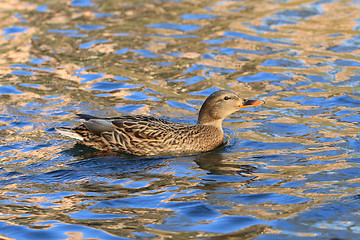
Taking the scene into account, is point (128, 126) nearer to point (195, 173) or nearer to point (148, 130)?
point (148, 130)

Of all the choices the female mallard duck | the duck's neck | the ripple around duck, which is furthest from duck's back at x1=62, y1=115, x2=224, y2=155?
the ripple around duck

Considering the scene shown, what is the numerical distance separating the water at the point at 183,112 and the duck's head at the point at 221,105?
516 mm

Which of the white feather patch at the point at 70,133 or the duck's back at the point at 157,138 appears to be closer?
the duck's back at the point at 157,138

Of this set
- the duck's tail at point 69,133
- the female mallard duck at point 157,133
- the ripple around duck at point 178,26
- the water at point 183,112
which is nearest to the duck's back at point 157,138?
the female mallard duck at point 157,133

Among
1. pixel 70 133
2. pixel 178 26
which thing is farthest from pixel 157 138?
pixel 178 26

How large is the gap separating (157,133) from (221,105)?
121 centimetres

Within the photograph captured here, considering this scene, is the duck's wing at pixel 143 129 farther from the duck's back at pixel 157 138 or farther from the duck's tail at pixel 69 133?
the duck's tail at pixel 69 133

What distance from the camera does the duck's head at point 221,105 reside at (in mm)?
9914

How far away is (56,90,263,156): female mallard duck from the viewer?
954 centimetres

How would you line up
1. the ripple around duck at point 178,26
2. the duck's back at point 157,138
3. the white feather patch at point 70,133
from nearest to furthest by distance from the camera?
the duck's back at point 157,138 → the white feather patch at point 70,133 → the ripple around duck at point 178,26

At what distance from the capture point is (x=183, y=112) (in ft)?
38.0

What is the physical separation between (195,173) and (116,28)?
9.14m

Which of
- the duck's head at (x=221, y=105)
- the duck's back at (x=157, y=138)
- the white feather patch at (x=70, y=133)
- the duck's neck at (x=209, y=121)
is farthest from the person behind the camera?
the duck's neck at (x=209, y=121)

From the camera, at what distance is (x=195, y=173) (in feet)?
28.2
